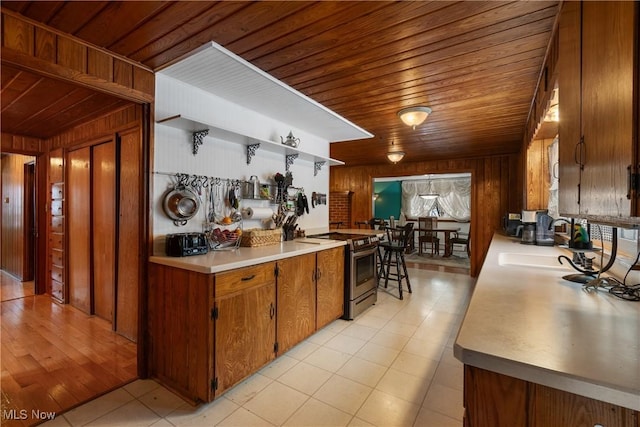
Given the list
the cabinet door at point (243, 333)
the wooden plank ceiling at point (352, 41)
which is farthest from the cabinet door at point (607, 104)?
the cabinet door at point (243, 333)

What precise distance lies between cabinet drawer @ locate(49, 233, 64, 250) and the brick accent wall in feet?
16.4

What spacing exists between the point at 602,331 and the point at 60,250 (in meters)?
4.89

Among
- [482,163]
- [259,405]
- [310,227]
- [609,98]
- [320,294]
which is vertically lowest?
[259,405]

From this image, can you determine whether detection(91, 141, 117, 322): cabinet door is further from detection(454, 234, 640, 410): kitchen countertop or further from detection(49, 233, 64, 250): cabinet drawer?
detection(454, 234, 640, 410): kitchen countertop

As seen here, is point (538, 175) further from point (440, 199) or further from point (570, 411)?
point (440, 199)

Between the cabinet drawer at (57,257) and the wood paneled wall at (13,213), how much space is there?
4.11 feet

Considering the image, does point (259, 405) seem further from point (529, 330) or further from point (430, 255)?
point (430, 255)

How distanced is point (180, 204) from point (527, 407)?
7.27ft

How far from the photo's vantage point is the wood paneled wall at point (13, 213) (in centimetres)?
453

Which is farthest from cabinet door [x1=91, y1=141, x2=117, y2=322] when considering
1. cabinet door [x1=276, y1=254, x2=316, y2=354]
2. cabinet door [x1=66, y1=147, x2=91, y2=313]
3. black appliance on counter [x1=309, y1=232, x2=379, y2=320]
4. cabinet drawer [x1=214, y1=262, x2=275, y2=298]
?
black appliance on counter [x1=309, y1=232, x2=379, y2=320]

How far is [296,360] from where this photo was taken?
7.59 feet

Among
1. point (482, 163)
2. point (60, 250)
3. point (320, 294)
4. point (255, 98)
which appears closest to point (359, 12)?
point (255, 98)

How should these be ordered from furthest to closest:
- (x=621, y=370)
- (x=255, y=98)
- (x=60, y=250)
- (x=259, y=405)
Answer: (x=60, y=250) → (x=255, y=98) → (x=259, y=405) → (x=621, y=370)

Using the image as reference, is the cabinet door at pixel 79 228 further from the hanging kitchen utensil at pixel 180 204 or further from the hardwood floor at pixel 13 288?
the hanging kitchen utensil at pixel 180 204
